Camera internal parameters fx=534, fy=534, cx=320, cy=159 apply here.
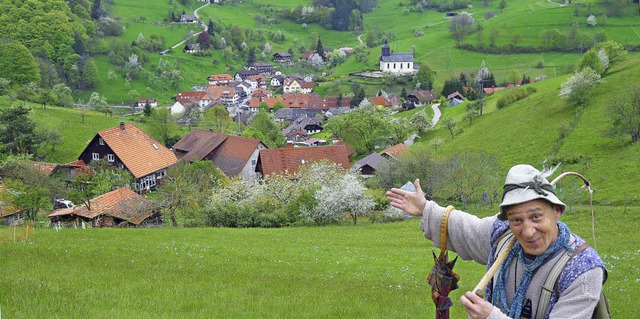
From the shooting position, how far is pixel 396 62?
153 m

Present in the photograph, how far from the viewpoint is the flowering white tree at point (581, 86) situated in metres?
58.8

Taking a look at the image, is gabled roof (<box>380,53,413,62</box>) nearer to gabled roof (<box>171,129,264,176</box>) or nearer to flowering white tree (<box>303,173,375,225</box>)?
gabled roof (<box>171,129,264,176</box>)

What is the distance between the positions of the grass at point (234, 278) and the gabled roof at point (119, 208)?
1273cm

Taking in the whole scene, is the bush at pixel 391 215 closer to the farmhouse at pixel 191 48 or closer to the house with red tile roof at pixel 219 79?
the house with red tile roof at pixel 219 79

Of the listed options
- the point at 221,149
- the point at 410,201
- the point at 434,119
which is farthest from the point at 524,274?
the point at 434,119

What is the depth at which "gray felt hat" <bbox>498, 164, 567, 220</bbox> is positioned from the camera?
3932 mm

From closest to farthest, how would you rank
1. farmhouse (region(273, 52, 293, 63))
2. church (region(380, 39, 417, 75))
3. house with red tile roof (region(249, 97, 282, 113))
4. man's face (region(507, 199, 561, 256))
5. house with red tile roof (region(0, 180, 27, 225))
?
man's face (region(507, 199, 561, 256)) → house with red tile roof (region(0, 180, 27, 225)) → house with red tile roof (region(249, 97, 282, 113)) → church (region(380, 39, 417, 75)) → farmhouse (region(273, 52, 293, 63))

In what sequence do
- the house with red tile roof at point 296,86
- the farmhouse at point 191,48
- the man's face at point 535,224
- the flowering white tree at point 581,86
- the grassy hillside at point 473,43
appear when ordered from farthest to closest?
the farmhouse at point 191,48 → the house with red tile roof at point 296,86 → the grassy hillside at point 473,43 → the flowering white tree at point 581,86 → the man's face at point 535,224

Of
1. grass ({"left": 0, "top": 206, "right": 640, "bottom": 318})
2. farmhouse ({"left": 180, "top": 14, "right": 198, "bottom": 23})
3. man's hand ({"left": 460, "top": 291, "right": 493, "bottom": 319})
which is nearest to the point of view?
man's hand ({"left": 460, "top": 291, "right": 493, "bottom": 319})

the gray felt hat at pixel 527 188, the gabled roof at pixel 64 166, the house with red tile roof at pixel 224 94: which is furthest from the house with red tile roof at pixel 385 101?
the gray felt hat at pixel 527 188

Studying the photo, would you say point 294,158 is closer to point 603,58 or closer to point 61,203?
point 61,203

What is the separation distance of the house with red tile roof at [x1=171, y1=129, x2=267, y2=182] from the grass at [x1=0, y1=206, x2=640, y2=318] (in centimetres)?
3136

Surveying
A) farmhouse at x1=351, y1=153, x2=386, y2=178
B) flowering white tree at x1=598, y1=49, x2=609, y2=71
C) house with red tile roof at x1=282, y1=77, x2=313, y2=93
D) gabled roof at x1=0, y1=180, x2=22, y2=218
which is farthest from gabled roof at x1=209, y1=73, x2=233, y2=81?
gabled roof at x1=0, y1=180, x2=22, y2=218

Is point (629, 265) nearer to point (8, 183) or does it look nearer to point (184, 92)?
point (8, 183)
